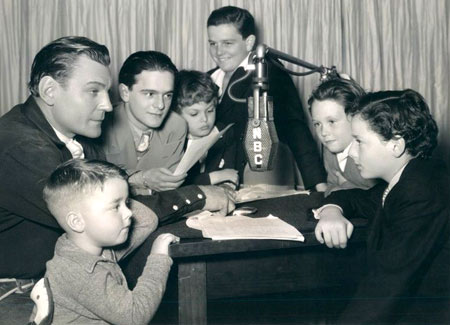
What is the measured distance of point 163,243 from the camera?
191cm

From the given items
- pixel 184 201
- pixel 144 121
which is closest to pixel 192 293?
pixel 184 201

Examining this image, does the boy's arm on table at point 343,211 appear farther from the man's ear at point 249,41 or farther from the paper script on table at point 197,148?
the man's ear at point 249,41

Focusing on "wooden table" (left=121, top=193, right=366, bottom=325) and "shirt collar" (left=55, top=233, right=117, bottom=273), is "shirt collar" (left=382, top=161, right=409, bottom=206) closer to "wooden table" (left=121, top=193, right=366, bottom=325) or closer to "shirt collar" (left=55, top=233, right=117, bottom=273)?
"wooden table" (left=121, top=193, right=366, bottom=325)

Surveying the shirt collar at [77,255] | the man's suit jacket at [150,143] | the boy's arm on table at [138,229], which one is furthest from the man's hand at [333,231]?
the man's suit jacket at [150,143]

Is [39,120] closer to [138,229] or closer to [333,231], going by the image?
[138,229]

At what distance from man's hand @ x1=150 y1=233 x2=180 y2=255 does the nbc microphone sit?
336 millimetres

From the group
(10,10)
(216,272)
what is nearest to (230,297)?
(216,272)

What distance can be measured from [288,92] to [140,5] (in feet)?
4.59

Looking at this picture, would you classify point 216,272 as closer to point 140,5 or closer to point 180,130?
point 180,130

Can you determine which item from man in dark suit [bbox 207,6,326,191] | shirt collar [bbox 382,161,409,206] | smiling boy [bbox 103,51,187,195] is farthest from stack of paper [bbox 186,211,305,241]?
→ man in dark suit [bbox 207,6,326,191]

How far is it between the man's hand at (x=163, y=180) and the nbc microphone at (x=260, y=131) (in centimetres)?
73

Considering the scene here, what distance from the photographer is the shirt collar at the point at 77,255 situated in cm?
183

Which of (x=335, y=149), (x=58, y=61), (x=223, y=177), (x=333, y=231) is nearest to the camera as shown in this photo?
(x=333, y=231)

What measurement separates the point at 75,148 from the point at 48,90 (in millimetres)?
255
